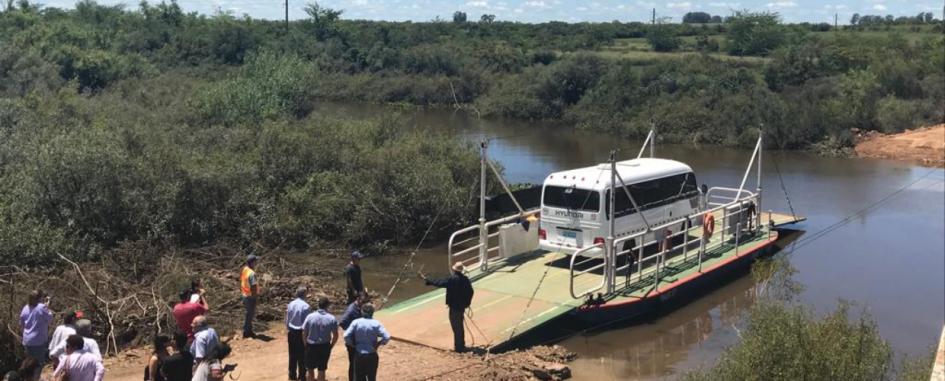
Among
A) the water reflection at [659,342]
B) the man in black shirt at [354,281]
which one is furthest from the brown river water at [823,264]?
the man in black shirt at [354,281]

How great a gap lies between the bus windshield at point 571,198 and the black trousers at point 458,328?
15.0 ft

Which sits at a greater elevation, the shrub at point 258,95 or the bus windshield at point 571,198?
the shrub at point 258,95

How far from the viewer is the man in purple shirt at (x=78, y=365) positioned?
852 cm

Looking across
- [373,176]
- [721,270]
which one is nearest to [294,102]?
[373,176]

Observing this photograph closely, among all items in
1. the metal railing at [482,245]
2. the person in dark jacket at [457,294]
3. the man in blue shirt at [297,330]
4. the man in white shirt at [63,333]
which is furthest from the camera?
the metal railing at [482,245]

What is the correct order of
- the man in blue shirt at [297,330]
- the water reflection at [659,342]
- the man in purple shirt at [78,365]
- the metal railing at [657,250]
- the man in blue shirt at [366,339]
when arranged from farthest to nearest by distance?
the metal railing at [657,250] < the water reflection at [659,342] < the man in blue shirt at [297,330] < the man in blue shirt at [366,339] < the man in purple shirt at [78,365]

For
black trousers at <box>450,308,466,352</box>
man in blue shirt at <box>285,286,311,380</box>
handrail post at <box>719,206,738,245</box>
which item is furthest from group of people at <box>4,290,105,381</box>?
handrail post at <box>719,206,738,245</box>

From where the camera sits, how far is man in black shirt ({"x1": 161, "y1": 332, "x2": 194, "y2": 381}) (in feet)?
27.6

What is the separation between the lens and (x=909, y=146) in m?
39.2

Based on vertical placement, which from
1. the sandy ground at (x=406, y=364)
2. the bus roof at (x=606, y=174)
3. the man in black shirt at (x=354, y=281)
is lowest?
the sandy ground at (x=406, y=364)

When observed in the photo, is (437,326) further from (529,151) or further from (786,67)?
(786,67)

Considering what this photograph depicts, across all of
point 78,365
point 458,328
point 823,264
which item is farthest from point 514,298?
point 823,264

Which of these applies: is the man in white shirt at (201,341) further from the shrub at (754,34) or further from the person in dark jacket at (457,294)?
the shrub at (754,34)

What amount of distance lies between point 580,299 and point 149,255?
27.6ft
